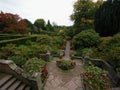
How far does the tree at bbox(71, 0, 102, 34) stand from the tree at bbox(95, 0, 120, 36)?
3.74 meters

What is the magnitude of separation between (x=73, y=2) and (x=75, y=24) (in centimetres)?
466

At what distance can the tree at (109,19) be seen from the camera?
12.9 meters

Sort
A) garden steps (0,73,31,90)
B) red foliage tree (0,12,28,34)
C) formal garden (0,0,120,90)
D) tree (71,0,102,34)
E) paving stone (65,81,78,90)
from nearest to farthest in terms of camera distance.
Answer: garden steps (0,73,31,90) → paving stone (65,81,78,90) → formal garden (0,0,120,90) → red foliage tree (0,12,28,34) → tree (71,0,102,34)

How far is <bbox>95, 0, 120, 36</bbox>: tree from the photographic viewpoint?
42.4 ft

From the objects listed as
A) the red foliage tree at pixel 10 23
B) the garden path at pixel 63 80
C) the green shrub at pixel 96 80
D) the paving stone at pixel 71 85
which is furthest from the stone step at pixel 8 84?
the red foliage tree at pixel 10 23


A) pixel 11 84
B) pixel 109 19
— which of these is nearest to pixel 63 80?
pixel 11 84

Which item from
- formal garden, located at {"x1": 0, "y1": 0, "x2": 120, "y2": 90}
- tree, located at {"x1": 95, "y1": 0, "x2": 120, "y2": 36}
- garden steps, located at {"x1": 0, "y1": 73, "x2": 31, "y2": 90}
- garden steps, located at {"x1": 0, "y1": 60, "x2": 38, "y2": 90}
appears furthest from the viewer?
tree, located at {"x1": 95, "y1": 0, "x2": 120, "y2": 36}

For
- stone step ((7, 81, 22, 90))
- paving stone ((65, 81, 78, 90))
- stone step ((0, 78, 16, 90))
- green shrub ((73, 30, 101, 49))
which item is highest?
green shrub ((73, 30, 101, 49))

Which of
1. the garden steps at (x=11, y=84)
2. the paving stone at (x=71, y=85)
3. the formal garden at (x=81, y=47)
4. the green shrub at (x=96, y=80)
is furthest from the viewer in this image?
the formal garden at (x=81, y=47)

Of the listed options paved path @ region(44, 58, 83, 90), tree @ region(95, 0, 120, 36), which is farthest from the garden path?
tree @ region(95, 0, 120, 36)

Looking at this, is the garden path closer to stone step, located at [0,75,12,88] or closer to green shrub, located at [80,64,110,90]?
green shrub, located at [80,64,110,90]

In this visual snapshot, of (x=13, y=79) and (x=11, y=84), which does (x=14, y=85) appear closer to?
(x=11, y=84)

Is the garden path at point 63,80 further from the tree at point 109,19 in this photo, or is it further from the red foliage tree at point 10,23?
the red foliage tree at point 10,23

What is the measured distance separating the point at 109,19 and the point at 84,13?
6.98 meters
